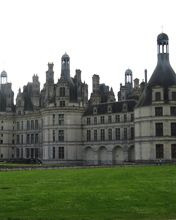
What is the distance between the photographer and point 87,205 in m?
19.4

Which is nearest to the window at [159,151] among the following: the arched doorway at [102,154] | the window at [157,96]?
Answer: the window at [157,96]

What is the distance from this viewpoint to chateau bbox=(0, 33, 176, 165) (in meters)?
69.6

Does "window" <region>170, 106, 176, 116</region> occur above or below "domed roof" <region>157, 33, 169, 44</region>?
below

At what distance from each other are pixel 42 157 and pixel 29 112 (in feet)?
36.6

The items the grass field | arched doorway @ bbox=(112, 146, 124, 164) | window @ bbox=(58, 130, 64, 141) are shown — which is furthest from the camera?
window @ bbox=(58, 130, 64, 141)

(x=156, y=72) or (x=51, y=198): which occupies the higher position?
(x=156, y=72)

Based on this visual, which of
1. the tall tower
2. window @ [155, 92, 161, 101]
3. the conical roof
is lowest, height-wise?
window @ [155, 92, 161, 101]

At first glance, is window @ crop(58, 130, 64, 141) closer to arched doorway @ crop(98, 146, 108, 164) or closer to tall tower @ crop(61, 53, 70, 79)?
arched doorway @ crop(98, 146, 108, 164)

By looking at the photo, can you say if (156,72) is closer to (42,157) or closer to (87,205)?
(42,157)

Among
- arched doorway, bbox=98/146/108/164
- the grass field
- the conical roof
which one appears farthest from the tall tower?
the grass field

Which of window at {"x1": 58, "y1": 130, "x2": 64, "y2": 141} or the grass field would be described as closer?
the grass field

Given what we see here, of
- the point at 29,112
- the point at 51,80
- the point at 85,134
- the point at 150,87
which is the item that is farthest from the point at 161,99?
the point at 29,112

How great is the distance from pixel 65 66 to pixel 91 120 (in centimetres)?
1169

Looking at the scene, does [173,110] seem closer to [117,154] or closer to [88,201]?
[117,154]
